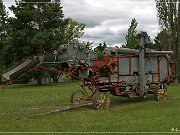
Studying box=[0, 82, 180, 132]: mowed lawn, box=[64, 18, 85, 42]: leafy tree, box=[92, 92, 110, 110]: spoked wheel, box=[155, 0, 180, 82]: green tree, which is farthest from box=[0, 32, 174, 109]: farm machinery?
box=[64, 18, 85, 42]: leafy tree

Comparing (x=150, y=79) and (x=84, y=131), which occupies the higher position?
(x=150, y=79)

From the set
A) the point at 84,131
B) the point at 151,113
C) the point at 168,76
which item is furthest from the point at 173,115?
the point at 168,76

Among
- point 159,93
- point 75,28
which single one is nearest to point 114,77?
point 159,93

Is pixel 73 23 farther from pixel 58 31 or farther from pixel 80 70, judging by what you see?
pixel 80 70

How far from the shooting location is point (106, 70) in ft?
57.9

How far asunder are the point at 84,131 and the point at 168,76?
416 inches

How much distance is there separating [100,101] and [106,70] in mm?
1610

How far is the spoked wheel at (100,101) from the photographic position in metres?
16.6

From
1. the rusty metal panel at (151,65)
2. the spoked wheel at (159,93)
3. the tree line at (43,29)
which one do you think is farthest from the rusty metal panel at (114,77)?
the tree line at (43,29)

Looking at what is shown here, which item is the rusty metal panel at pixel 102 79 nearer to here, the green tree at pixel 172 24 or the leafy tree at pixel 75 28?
the green tree at pixel 172 24

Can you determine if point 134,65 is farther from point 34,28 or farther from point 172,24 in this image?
point 34,28

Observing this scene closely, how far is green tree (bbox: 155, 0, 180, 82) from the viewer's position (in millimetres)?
41250

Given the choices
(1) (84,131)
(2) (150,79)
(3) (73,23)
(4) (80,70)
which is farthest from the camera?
(3) (73,23)

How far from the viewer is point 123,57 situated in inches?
728
